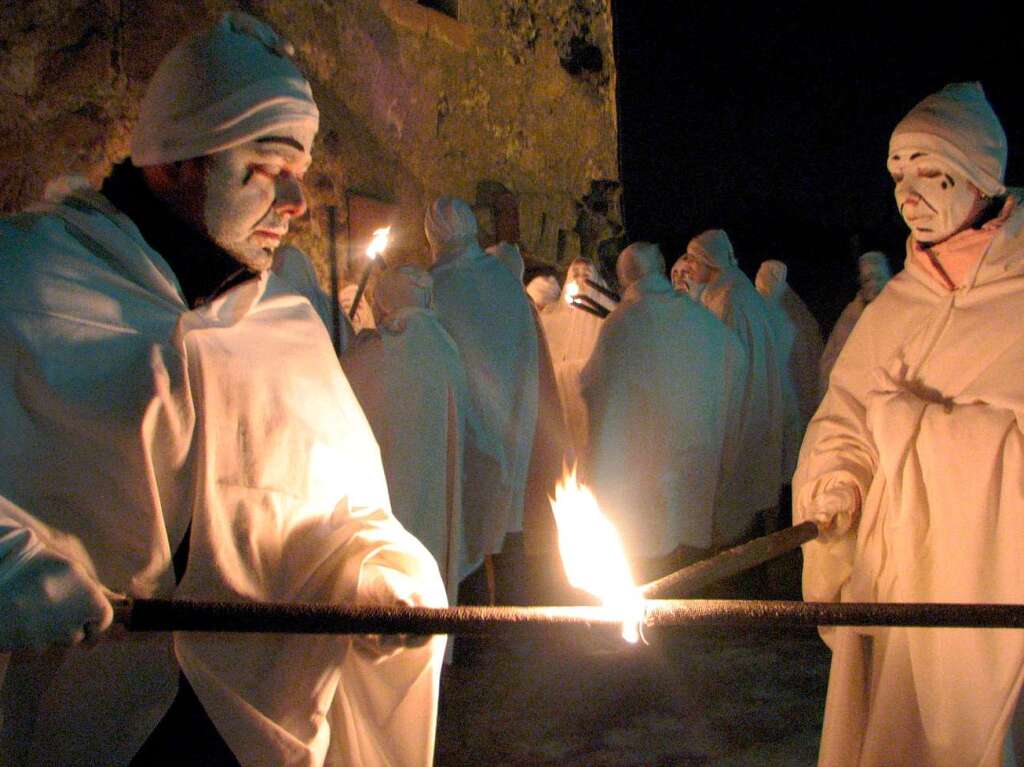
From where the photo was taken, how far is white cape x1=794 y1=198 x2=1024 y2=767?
10.4ft

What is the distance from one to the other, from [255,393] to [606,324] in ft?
21.1

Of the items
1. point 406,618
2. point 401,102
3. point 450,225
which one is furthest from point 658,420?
point 406,618

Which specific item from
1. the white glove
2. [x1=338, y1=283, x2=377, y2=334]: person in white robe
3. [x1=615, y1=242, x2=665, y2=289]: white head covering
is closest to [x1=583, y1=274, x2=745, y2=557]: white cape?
[x1=615, y1=242, x2=665, y2=289]: white head covering

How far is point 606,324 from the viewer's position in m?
8.62

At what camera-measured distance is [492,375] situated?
7293 millimetres

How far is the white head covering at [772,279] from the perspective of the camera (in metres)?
13.1

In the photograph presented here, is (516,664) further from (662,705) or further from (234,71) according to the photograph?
(234,71)

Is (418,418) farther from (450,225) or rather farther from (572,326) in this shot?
(572,326)

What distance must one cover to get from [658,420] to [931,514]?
4736 mm

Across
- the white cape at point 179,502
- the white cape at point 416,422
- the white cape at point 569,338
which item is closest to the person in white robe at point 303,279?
the white cape at point 416,422

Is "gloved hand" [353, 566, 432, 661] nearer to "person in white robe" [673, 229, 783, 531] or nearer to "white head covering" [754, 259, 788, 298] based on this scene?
"person in white robe" [673, 229, 783, 531]

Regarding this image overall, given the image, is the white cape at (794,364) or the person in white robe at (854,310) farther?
the person in white robe at (854,310)

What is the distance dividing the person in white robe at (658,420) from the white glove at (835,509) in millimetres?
4379

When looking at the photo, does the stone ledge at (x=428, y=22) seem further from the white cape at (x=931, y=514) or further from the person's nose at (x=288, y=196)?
the person's nose at (x=288, y=196)
